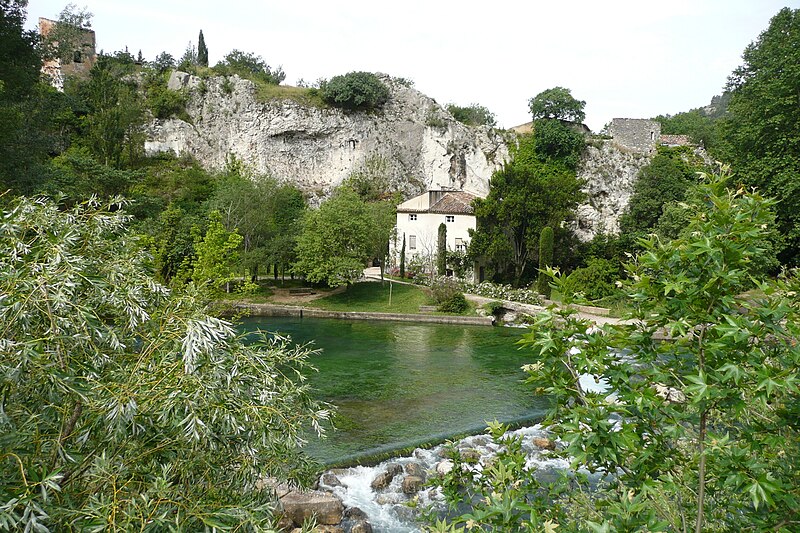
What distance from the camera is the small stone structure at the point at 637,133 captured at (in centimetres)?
4559

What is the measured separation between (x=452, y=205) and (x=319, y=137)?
1902 cm

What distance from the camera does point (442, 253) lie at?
38938 millimetres

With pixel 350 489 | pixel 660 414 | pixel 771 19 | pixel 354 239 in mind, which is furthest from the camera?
pixel 354 239

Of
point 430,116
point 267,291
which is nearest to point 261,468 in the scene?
point 267,291

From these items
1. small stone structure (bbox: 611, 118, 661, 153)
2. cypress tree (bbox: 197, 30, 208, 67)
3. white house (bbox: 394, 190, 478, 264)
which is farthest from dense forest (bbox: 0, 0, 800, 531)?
cypress tree (bbox: 197, 30, 208, 67)

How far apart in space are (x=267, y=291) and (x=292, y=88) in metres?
28.3

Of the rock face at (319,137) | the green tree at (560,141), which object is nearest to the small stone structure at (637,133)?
the green tree at (560,141)

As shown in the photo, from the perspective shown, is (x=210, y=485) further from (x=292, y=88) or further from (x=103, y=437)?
(x=292, y=88)

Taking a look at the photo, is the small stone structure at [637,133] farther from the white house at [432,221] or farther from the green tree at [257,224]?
the green tree at [257,224]

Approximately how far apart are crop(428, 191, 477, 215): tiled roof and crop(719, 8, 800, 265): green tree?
58.6 feet

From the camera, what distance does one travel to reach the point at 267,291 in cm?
3466

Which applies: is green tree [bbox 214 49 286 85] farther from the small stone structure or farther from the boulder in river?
the boulder in river

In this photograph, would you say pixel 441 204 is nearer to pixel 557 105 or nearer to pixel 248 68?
pixel 557 105

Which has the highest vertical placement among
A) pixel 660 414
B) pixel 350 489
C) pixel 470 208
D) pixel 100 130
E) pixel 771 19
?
pixel 771 19
